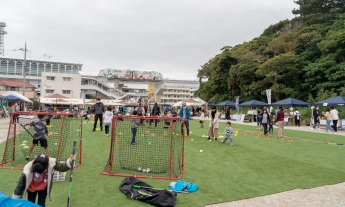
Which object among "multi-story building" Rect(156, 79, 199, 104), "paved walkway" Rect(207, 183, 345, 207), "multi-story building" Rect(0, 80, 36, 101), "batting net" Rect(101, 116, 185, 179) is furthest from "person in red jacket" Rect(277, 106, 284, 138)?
"multi-story building" Rect(156, 79, 199, 104)

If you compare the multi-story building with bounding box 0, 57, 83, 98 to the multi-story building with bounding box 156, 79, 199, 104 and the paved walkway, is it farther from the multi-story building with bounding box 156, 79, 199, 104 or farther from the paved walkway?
the paved walkway

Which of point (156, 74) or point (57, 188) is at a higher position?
point (156, 74)

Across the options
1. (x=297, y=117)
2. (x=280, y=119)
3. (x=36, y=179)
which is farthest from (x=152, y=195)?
(x=297, y=117)

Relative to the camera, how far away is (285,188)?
4828mm

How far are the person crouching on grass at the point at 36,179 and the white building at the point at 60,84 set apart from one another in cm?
5546

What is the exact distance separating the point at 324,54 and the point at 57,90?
53957 mm

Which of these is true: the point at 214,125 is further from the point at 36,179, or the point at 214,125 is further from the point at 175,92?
the point at 175,92

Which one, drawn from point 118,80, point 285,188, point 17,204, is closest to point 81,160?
point 17,204

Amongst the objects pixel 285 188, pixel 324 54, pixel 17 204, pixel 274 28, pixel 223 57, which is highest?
pixel 274 28

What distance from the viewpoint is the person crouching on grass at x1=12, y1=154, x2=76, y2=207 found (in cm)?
291

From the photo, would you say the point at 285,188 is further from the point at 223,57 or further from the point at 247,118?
the point at 223,57

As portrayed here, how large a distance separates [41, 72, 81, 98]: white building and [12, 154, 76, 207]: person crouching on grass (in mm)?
55463

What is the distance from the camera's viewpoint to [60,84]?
176 feet

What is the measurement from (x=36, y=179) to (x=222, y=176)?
13.5 feet
